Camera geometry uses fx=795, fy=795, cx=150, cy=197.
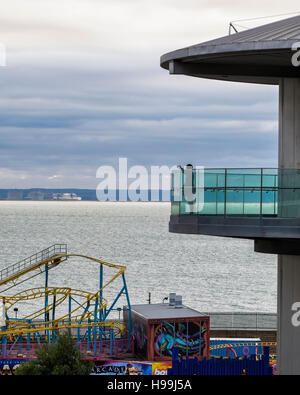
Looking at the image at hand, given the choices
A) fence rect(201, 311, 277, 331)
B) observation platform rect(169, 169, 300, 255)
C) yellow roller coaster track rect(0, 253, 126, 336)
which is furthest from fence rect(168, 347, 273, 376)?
fence rect(201, 311, 277, 331)

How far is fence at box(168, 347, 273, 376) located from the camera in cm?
2769

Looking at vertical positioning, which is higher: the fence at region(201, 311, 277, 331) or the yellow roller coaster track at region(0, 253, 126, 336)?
the yellow roller coaster track at region(0, 253, 126, 336)

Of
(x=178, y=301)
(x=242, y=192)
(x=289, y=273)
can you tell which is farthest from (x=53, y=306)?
(x=242, y=192)

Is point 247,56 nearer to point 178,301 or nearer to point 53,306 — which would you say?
point 178,301

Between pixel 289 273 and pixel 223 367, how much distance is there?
304 inches

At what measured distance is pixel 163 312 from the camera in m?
45.8

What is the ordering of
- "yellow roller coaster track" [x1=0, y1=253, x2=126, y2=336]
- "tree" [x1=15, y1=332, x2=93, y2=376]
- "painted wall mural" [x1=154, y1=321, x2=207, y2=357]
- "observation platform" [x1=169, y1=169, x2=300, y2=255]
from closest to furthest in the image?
"observation platform" [x1=169, y1=169, x2=300, y2=255]
"tree" [x1=15, y1=332, x2=93, y2=376]
"painted wall mural" [x1=154, y1=321, x2=207, y2=357]
"yellow roller coaster track" [x1=0, y1=253, x2=126, y2=336]

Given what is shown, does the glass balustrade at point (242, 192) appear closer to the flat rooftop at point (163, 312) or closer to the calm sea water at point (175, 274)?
the flat rooftop at point (163, 312)


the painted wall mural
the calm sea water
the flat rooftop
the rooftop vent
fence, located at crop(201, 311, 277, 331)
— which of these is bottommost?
the calm sea water

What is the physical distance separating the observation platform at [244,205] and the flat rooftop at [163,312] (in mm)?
23610

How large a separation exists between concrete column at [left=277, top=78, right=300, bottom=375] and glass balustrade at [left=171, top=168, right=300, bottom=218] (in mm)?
1398

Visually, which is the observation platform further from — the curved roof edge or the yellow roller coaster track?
the yellow roller coaster track

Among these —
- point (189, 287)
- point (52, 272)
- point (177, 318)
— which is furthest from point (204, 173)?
point (52, 272)

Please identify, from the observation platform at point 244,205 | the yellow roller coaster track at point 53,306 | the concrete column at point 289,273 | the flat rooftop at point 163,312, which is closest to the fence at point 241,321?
the flat rooftop at point 163,312
